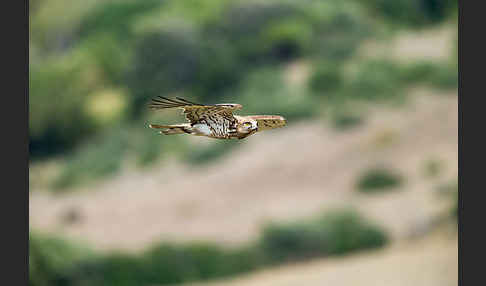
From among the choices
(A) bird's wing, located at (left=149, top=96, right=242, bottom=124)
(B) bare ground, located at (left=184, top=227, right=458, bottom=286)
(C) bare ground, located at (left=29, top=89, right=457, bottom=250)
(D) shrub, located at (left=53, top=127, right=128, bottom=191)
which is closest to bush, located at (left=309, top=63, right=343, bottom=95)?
(C) bare ground, located at (left=29, top=89, right=457, bottom=250)

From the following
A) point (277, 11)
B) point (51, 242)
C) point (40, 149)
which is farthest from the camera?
point (277, 11)

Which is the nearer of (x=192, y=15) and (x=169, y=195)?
(x=169, y=195)

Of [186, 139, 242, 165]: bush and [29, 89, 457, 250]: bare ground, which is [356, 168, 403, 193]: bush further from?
[186, 139, 242, 165]: bush

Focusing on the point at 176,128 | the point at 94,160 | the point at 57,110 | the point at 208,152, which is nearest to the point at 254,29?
the point at 208,152

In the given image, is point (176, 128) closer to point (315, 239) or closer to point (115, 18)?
point (315, 239)

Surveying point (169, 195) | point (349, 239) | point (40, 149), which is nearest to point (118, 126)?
point (40, 149)

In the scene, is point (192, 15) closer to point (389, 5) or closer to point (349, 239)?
point (389, 5)
